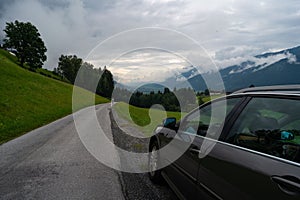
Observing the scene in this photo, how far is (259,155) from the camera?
2.27 m

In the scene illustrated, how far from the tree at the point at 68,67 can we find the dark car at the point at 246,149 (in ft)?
348

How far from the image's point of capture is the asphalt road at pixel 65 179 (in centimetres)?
425

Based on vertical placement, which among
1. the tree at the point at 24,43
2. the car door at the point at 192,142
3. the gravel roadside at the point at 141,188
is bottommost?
the gravel roadside at the point at 141,188

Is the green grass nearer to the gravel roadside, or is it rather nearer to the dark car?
the gravel roadside

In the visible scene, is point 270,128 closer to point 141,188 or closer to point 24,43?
point 141,188

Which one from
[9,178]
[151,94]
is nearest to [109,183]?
[9,178]

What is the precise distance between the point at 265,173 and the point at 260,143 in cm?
41

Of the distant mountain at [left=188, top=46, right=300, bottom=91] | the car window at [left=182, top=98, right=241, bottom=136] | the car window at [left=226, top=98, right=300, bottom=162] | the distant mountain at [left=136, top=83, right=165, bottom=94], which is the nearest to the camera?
the car window at [left=226, top=98, right=300, bottom=162]

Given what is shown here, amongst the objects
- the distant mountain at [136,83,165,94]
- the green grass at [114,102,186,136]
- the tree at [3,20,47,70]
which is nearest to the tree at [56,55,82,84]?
the tree at [3,20,47,70]

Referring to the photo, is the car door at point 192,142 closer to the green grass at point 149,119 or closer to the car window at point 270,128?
the car window at point 270,128

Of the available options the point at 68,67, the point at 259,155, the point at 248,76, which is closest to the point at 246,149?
the point at 259,155

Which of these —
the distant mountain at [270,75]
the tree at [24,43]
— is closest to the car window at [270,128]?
the distant mountain at [270,75]

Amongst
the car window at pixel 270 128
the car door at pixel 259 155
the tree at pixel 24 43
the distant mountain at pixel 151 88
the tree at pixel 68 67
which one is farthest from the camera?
the tree at pixel 68 67

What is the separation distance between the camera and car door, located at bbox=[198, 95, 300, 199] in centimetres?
195
